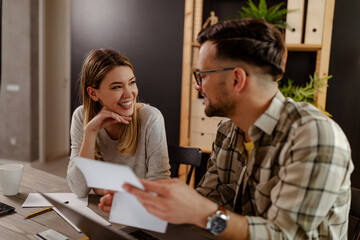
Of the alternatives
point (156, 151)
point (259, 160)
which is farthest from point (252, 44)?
point (156, 151)

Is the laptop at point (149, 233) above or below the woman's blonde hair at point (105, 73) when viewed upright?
below

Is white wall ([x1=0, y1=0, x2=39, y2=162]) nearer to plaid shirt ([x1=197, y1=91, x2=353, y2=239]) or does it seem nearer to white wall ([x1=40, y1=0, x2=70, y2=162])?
white wall ([x1=40, y1=0, x2=70, y2=162])

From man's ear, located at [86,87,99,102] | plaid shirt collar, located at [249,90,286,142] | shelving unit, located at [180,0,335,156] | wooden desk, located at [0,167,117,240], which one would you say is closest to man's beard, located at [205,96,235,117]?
plaid shirt collar, located at [249,90,286,142]

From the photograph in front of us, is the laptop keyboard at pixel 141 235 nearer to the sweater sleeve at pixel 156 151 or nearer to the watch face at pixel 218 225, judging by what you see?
the watch face at pixel 218 225

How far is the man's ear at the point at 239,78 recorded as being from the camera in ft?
3.67

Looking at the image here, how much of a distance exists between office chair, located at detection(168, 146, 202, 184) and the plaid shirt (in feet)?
1.60

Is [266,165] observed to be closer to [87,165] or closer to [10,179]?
[87,165]

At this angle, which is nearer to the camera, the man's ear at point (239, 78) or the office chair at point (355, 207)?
the man's ear at point (239, 78)

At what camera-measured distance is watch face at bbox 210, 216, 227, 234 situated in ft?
2.96

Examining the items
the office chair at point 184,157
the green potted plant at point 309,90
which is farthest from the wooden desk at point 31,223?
the green potted plant at point 309,90

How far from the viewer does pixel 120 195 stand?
0.89 metres

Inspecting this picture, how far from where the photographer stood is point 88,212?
1223 mm

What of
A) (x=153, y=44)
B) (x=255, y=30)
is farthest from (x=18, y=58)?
(x=255, y=30)

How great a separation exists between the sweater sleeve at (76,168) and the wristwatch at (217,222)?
61cm
